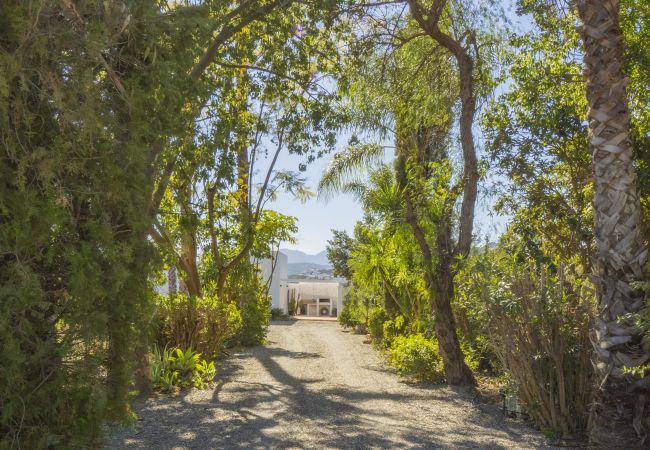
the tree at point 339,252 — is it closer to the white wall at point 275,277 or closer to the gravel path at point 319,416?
the white wall at point 275,277

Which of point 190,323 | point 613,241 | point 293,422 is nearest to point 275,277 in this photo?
point 190,323

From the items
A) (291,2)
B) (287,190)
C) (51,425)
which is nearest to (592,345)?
(51,425)

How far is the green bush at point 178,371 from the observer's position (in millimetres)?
9282

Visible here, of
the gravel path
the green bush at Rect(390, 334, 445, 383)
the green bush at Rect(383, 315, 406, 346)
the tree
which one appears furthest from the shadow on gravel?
the tree

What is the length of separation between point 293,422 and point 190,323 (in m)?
4.59

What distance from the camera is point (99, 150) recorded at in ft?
12.7

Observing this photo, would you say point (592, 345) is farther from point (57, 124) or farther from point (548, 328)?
point (57, 124)

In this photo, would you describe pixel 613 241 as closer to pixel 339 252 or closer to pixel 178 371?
pixel 178 371

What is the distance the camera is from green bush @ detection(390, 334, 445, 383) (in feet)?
34.0

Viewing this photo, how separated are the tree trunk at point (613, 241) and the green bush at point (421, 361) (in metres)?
4.35

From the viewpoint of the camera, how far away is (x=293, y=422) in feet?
23.5

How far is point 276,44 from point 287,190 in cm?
458

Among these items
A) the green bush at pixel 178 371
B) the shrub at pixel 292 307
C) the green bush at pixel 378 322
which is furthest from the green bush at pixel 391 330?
the shrub at pixel 292 307

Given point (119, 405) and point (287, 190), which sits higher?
point (287, 190)
